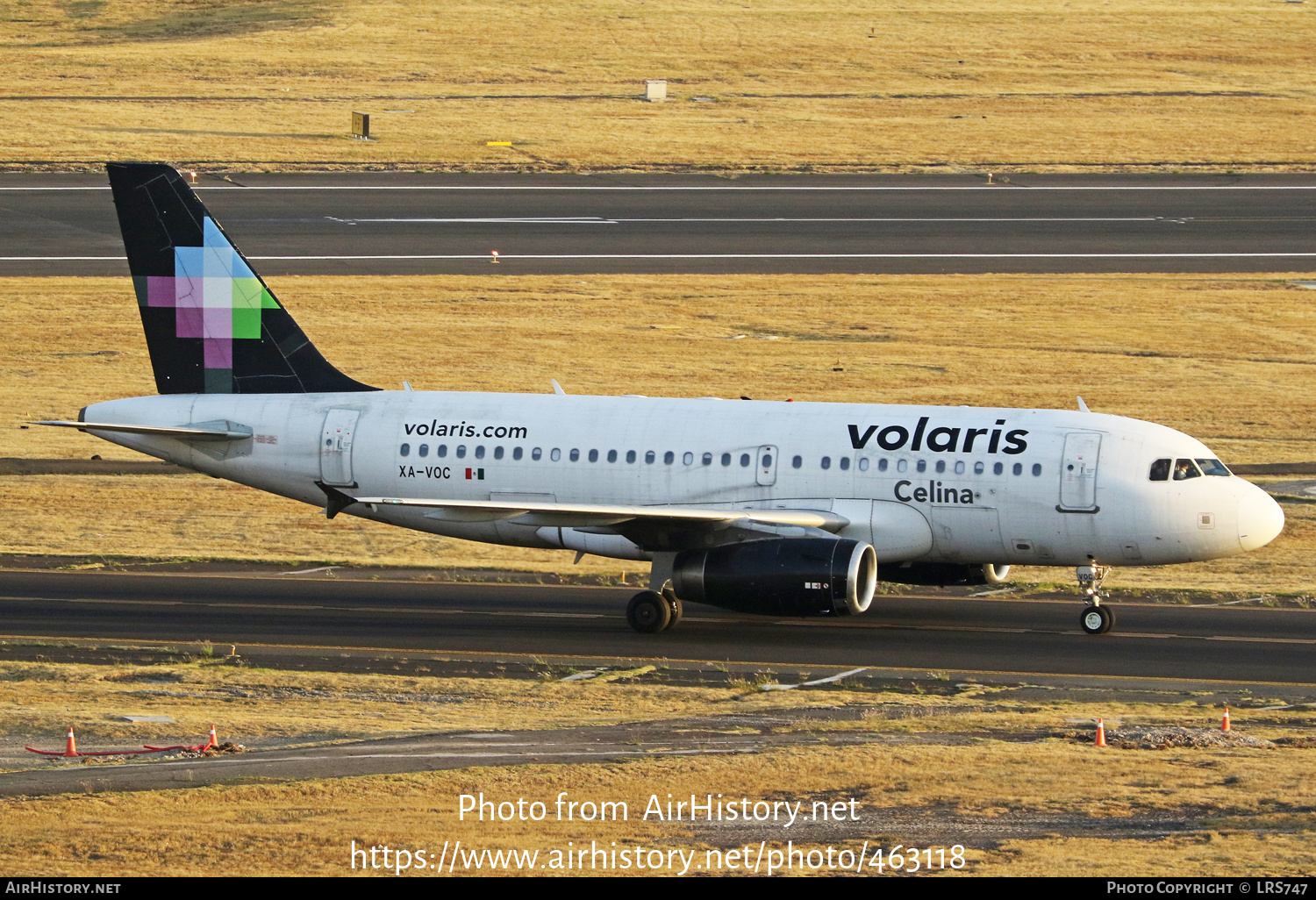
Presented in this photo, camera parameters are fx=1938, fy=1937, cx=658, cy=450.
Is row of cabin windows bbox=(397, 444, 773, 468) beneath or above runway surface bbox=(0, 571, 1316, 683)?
above

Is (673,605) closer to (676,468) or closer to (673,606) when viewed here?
(673,606)

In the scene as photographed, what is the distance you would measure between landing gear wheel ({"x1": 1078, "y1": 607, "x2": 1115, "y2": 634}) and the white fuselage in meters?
0.96

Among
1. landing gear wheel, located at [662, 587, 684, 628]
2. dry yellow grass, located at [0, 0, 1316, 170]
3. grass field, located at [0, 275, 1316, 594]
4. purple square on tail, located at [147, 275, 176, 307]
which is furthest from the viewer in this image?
dry yellow grass, located at [0, 0, 1316, 170]

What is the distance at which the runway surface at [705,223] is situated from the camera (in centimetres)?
7619

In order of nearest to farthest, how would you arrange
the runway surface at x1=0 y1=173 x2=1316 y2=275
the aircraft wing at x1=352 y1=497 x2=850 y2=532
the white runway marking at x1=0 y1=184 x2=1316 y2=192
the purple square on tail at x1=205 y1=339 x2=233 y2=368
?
1. the aircraft wing at x1=352 y1=497 x2=850 y2=532
2. the purple square on tail at x1=205 y1=339 x2=233 y2=368
3. the runway surface at x1=0 y1=173 x2=1316 y2=275
4. the white runway marking at x1=0 y1=184 x2=1316 y2=192

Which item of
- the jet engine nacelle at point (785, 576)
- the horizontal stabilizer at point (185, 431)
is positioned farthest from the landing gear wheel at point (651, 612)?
the horizontal stabilizer at point (185, 431)

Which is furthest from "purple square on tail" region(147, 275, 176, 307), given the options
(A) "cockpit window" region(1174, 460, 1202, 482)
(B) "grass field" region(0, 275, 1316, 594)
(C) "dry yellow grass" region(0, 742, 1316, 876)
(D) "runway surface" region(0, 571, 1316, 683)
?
(A) "cockpit window" region(1174, 460, 1202, 482)

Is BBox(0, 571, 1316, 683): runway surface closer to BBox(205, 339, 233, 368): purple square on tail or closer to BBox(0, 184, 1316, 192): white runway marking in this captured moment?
BBox(205, 339, 233, 368): purple square on tail

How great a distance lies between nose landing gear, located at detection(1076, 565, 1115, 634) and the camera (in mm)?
36656

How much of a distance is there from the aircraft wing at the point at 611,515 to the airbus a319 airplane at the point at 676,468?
60 millimetres

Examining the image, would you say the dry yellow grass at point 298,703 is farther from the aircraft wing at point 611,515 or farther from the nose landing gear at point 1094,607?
the nose landing gear at point 1094,607

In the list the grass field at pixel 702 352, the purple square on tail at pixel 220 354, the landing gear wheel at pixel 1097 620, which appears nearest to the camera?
the landing gear wheel at pixel 1097 620

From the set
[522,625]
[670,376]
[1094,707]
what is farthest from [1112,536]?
[670,376]
